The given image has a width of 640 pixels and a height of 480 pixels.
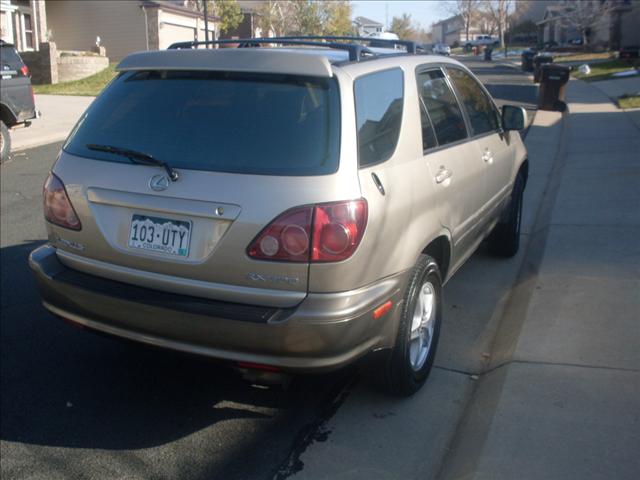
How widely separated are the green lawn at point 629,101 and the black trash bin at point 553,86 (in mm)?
1356

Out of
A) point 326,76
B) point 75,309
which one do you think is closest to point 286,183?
point 326,76

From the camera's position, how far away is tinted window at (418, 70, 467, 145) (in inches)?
178

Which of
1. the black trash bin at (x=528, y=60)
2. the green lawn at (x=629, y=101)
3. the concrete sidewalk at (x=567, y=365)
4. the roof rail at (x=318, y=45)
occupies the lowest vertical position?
the concrete sidewalk at (x=567, y=365)

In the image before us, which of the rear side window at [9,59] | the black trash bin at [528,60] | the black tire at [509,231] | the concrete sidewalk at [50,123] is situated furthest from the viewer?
the black trash bin at [528,60]

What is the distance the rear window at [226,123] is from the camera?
11.2 feet

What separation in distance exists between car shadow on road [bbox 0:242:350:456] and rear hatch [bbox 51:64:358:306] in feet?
1.54

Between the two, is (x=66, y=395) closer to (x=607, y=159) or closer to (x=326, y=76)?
(x=326, y=76)

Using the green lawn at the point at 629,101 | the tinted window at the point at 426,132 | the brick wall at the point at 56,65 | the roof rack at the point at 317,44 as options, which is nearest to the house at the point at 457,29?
the brick wall at the point at 56,65

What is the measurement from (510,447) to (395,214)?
48.2 inches

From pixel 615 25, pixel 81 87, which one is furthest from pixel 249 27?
pixel 615 25

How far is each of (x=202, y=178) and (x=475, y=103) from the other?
2.83 metres

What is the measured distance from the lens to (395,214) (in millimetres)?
3650

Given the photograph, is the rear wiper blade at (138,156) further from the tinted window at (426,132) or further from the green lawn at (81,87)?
the green lawn at (81,87)

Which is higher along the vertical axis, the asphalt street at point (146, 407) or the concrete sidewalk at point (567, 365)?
the concrete sidewalk at point (567, 365)
